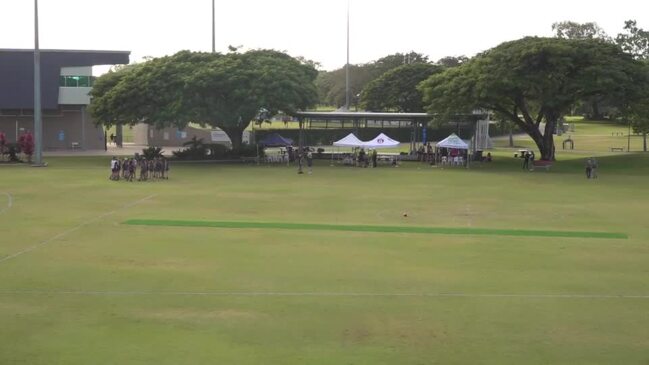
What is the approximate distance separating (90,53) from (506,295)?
5635 cm

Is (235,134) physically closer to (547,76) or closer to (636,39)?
(547,76)

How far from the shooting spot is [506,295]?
46.3 ft

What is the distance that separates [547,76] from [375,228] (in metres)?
29.8

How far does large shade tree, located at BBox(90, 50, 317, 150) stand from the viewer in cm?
4953

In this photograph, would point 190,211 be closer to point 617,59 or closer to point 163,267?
point 163,267

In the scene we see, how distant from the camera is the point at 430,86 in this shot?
56219 millimetres

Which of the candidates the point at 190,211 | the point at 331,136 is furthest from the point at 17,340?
the point at 331,136

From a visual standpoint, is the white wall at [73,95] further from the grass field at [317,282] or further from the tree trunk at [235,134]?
the grass field at [317,282]

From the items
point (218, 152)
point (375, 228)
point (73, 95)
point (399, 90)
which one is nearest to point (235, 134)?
point (218, 152)

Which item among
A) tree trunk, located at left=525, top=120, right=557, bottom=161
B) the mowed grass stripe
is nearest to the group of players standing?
the mowed grass stripe

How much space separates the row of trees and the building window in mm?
8759

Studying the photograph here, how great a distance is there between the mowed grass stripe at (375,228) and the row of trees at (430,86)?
1034 inches

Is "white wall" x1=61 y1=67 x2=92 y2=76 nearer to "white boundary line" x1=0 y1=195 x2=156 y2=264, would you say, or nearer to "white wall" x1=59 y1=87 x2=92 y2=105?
"white wall" x1=59 y1=87 x2=92 y2=105

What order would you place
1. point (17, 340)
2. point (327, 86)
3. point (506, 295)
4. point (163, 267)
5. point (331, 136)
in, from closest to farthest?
point (17, 340)
point (506, 295)
point (163, 267)
point (331, 136)
point (327, 86)
